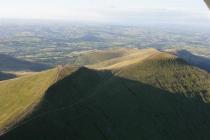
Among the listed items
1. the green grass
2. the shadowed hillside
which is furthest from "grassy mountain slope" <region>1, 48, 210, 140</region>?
the green grass

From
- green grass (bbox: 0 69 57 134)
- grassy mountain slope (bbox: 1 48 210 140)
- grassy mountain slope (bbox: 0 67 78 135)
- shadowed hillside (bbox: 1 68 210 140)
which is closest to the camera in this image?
shadowed hillside (bbox: 1 68 210 140)

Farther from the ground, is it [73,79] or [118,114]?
[73,79]

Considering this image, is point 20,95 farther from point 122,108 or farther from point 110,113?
point 122,108

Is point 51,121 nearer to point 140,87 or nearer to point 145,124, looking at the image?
point 145,124

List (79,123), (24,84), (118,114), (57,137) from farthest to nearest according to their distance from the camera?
(24,84), (118,114), (79,123), (57,137)

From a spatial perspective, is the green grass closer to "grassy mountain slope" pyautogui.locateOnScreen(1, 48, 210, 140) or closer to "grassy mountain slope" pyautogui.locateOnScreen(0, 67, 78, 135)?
"grassy mountain slope" pyautogui.locateOnScreen(0, 67, 78, 135)

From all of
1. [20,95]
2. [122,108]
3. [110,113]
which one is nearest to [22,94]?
[20,95]

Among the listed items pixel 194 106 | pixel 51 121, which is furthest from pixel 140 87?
pixel 51 121

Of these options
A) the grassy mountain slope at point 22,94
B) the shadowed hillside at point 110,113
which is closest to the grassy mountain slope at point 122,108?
the shadowed hillside at point 110,113

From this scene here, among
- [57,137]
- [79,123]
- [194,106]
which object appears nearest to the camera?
[57,137]
